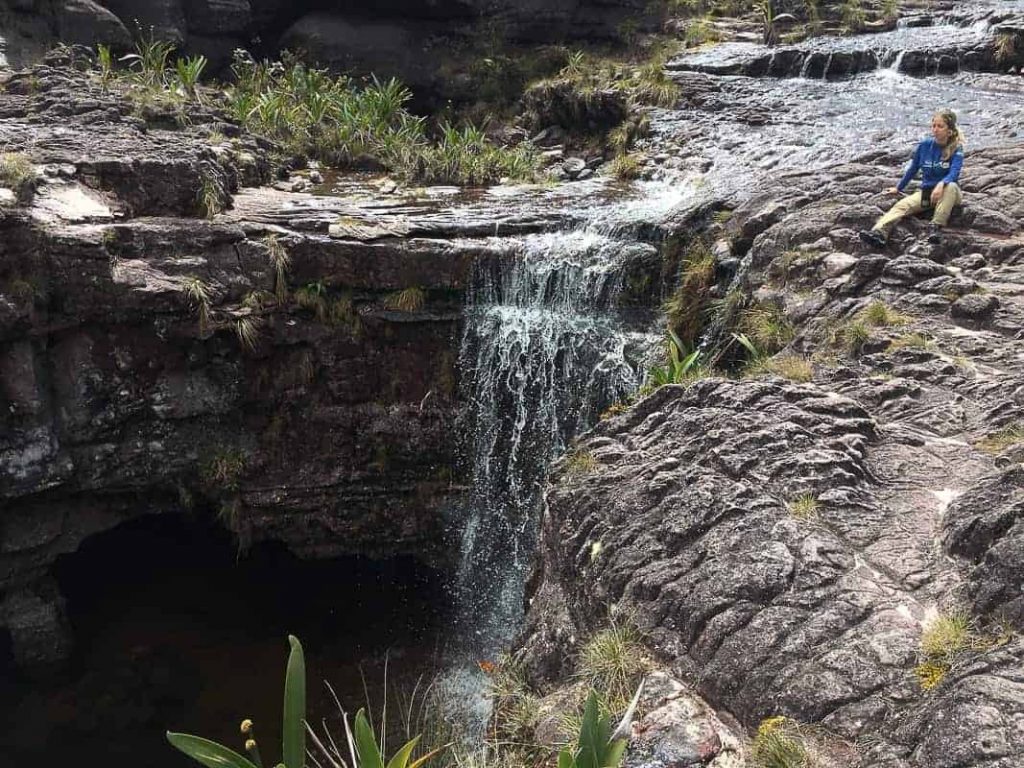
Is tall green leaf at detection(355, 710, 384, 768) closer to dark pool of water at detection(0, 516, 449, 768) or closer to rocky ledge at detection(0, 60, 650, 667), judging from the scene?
dark pool of water at detection(0, 516, 449, 768)

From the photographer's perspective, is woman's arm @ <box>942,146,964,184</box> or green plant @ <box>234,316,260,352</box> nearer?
woman's arm @ <box>942,146,964,184</box>

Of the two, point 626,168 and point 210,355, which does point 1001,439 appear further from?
point 626,168

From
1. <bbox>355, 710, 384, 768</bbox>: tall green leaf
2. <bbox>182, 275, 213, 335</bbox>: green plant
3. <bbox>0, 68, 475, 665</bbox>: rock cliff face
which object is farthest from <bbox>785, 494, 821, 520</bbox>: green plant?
<bbox>182, 275, 213, 335</bbox>: green plant

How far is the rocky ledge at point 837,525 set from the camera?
4082mm

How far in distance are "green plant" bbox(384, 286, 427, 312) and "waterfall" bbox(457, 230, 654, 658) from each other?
0.65 metres

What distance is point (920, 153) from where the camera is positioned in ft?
28.8

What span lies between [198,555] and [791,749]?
990 cm

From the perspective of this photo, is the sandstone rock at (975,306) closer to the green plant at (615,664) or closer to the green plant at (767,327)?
the green plant at (767,327)

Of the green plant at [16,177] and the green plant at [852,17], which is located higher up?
the green plant at [852,17]

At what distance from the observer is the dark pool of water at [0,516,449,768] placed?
927 centimetres

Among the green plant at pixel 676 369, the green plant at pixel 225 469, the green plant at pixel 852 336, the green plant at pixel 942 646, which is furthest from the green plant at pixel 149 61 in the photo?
the green plant at pixel 942 646

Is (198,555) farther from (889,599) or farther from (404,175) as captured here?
(889,599)

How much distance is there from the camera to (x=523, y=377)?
10.3 metres

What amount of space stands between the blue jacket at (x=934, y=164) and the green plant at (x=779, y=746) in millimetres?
6598
